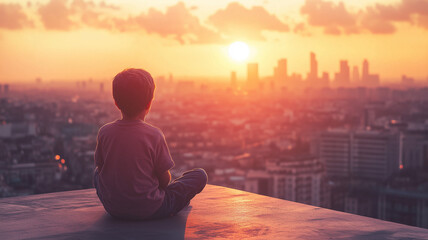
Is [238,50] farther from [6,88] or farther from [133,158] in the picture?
[133,158]


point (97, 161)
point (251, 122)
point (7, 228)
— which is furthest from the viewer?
point (251, 122)

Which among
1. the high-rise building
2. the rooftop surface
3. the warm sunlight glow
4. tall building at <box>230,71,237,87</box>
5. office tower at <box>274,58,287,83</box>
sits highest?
the warm sunlight glow

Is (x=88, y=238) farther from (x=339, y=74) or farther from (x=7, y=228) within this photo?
(x=339, y=74)

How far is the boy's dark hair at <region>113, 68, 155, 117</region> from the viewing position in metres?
1.83

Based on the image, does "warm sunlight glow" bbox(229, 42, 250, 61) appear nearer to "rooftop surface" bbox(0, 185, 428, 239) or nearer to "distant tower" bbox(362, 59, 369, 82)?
"distant tower" bbox(362, 59, 369, 82)

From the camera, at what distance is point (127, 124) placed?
6.22ft

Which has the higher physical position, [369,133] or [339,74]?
[339,74]

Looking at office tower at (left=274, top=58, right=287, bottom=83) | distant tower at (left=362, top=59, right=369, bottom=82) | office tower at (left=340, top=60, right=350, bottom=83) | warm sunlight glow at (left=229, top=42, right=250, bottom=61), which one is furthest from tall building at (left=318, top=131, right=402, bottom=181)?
office tower at (left=274, top=58, right=287, bottom=83)

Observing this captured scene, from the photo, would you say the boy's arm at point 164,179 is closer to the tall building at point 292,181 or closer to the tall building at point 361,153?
the tall building at point 292,181

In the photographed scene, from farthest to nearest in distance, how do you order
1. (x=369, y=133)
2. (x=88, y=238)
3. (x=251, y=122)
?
1. (x=251, y=122)
2. (x=369, y=133)
3. (x=88, y=238)

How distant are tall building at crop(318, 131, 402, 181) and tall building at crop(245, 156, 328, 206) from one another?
3.71m

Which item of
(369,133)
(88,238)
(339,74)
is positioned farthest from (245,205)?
(339,74)

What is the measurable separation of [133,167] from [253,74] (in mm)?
35662

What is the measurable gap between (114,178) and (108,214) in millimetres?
197
